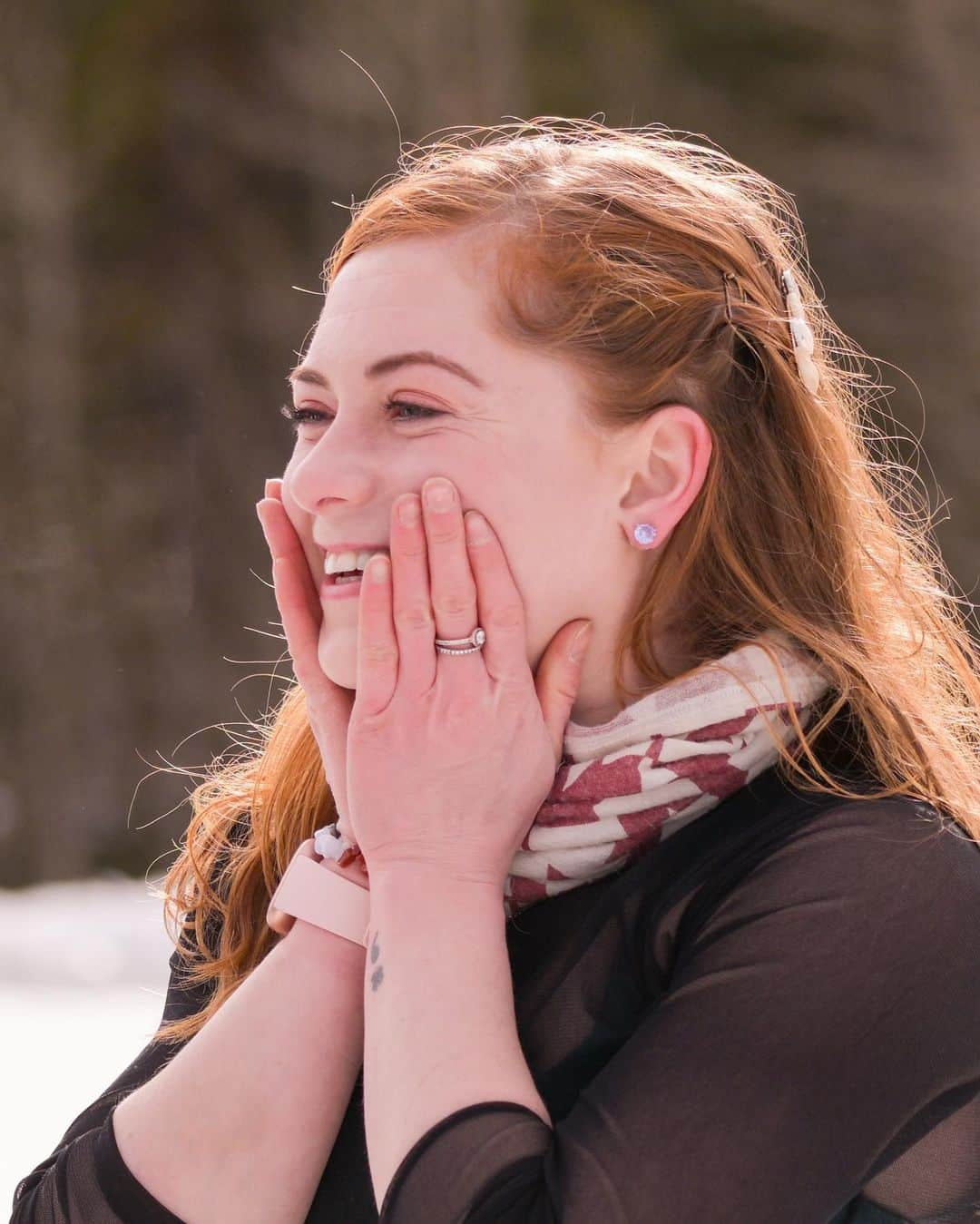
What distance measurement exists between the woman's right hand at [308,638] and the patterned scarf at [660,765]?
207mm

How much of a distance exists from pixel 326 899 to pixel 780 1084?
0.47m

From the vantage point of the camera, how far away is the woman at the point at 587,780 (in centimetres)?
103

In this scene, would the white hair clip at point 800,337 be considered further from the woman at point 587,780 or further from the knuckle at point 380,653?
the knuckle at point 380,653

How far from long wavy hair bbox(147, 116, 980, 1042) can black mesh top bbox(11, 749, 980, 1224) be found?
0.13 meters

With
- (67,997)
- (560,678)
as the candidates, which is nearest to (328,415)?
(560,678)

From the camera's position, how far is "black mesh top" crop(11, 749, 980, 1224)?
994mm

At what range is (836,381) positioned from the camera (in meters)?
1.59

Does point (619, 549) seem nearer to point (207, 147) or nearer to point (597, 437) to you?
point (597, 437)

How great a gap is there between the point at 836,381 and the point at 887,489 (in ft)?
0.45

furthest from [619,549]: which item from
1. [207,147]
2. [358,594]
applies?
[207,147]

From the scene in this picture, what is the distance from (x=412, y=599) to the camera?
1257 mm

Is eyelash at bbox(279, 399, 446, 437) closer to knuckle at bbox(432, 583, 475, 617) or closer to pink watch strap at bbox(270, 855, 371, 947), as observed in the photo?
knuckle at bbox(432, 583, 475, 617)

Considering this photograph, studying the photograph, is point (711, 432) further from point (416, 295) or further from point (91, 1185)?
point (91, 1185)

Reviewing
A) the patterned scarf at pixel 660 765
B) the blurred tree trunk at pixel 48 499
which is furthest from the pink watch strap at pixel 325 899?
the blurred tree trunk at pixel 48 499
